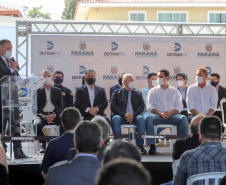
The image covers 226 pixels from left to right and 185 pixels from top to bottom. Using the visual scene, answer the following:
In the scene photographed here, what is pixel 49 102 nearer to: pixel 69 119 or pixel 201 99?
pixel 201 99

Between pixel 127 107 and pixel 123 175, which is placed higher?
pixel 127 107

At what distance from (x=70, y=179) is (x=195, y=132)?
2.75m

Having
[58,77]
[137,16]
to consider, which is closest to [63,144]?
[58,77]

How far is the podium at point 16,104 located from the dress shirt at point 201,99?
131 inches

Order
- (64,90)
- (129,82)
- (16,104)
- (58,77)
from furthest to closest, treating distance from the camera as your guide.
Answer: (58,77), (64,90), (129,82), (16,104)

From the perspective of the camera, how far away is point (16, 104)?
6.73m

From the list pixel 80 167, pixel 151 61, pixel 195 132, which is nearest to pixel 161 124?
pixel 151 61

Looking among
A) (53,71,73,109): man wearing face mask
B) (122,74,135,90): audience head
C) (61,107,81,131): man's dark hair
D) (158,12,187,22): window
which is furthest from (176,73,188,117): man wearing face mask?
(158,12,187,22): window

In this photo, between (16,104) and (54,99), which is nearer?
(16,104)

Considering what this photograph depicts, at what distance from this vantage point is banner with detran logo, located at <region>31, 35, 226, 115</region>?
10531 millimetres

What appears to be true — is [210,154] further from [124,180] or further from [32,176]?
[32,176]

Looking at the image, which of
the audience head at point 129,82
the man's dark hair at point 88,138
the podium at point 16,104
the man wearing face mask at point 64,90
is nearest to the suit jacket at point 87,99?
the man wearing face mask at point 64,90

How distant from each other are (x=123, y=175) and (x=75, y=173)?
1.13m

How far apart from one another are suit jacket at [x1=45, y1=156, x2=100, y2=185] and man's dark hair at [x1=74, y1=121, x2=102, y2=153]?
134 mm
